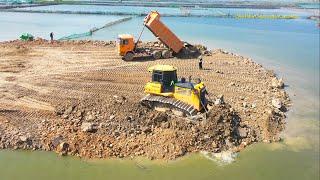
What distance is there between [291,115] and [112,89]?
795 cm

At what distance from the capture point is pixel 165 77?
1584 centimetres

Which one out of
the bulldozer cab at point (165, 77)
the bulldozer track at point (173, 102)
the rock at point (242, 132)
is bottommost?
the rock at point (242, 132)

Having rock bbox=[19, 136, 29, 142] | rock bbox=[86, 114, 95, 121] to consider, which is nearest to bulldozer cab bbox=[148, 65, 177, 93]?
rock bbox=[86, 114, 95, 121]

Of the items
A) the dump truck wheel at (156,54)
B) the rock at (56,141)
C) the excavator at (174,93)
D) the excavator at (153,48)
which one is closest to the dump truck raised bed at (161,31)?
the excavator at (153,48)

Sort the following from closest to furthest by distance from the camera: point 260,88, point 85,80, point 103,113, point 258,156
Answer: point 258,156 → point 103,113 → point 85,80 → point 260,88

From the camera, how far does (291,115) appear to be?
1847 centimetres

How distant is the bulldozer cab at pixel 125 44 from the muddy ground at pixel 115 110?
0.59m

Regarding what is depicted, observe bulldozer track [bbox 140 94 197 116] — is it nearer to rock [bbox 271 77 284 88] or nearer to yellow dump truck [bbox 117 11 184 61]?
yellow dump truck [bbox 117 11 184 61]

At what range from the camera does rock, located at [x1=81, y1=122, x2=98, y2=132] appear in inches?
579

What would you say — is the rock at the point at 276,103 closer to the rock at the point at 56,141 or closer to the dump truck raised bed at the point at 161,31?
the dump truck raised bed at the point at 161,31

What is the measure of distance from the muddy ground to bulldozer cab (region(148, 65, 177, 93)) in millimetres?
963

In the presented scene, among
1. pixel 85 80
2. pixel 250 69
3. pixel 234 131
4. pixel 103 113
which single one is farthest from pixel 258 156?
pixel 250 69

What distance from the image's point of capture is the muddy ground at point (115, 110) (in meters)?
14.2

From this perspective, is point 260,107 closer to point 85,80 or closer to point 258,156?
point 258,156
